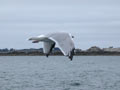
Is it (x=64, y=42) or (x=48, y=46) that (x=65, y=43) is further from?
(x=48, y=46)

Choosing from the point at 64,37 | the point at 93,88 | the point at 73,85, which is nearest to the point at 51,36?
the point at 64,37

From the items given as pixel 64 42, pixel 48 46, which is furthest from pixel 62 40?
pixel 48 46

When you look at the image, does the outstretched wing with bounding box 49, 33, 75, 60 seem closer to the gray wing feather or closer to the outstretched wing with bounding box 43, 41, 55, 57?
the gray wing feather

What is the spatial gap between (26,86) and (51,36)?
33429 mm

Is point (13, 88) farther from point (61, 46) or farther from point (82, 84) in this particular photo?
point (61, 46)

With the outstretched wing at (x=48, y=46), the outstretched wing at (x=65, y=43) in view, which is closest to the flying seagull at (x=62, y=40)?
the outstretched wing at (x=65, y=43)

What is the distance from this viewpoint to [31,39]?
67.1 ft

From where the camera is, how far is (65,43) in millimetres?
19969

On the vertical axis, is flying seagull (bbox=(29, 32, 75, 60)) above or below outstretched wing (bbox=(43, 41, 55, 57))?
above

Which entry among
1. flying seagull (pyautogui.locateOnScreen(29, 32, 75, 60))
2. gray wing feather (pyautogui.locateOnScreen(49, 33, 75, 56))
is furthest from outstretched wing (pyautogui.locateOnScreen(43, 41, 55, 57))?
gray wing feather (pyautogui.locateOnScreen(49, 33, 75, 56))

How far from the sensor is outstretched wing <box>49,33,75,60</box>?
19.9 meters

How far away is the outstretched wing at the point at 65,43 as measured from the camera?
19891 millimetres

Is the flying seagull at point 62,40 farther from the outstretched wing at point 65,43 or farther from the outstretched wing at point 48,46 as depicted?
the outstretched wing at point 48,46

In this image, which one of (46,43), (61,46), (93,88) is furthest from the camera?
(93,88)
